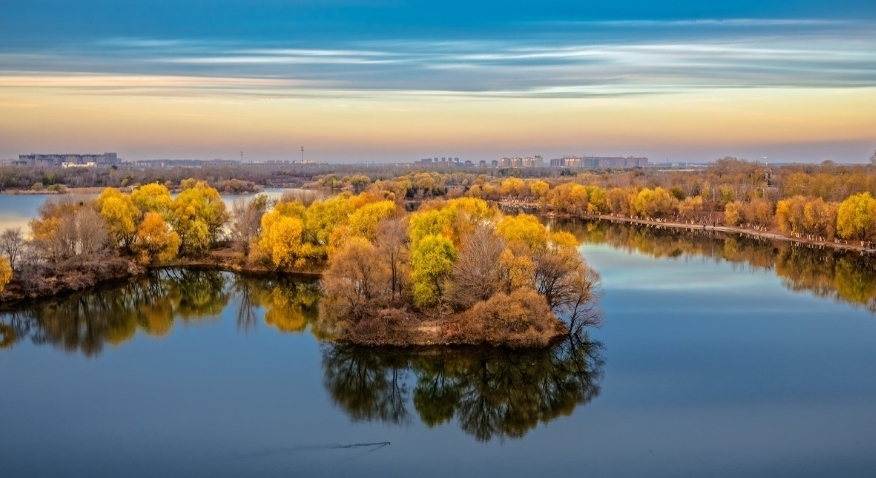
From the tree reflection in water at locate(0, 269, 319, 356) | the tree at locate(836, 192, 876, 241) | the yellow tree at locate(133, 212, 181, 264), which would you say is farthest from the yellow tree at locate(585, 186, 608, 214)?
the yellow tree at locate(133, 212, 181, 264)

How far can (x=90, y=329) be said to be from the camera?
66.6ft

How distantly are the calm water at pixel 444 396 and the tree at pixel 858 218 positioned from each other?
44.8 ft

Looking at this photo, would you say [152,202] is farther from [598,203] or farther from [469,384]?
[598,203]

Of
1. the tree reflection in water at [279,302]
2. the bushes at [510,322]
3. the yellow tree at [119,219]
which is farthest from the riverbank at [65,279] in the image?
the bushes at [510,322]

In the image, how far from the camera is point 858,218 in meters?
35.4

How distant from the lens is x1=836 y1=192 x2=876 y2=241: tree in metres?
35.3

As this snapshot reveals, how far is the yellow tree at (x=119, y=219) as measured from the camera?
2916 cm

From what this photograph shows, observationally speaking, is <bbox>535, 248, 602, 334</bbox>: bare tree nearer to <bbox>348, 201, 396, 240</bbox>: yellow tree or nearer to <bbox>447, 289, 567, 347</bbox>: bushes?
<bbox>447, 289, 567, 347</bbox>: bushes

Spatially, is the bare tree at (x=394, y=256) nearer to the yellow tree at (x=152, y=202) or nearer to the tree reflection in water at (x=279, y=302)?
the tree reflection in water at (x=279, y=302)

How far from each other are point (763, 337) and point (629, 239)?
22.3 meters

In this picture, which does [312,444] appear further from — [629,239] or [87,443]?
[629,239]

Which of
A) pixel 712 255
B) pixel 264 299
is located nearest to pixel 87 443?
pixel 264 299

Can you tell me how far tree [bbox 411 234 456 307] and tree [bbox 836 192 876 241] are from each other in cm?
2549

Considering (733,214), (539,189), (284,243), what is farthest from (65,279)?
(539,189)
